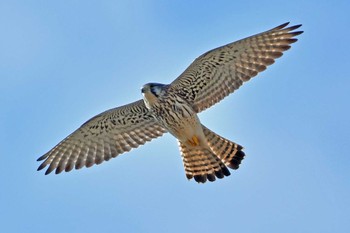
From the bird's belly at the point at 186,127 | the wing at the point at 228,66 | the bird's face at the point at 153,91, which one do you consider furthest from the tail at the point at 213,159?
the bird's face at the point at 153,91

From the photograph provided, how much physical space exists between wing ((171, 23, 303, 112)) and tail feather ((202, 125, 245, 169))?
0.56m

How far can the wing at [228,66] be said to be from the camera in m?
17.0

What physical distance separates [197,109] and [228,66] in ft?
2.66

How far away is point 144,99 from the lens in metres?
17.4

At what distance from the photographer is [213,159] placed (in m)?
Result: 17.6

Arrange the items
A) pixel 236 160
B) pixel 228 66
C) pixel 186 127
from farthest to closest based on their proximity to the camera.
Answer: pixel 236 160
pixel 228 66
pixel 186 127

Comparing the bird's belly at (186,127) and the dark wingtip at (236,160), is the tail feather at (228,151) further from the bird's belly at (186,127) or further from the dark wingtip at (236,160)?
the bird's belly at (186,127)

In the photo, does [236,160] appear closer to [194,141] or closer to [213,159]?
[213,159]

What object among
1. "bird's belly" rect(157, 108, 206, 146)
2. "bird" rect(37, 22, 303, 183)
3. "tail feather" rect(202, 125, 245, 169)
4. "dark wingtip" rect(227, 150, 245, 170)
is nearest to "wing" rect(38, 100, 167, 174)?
"bird" rect(37, 22, 303, 183)

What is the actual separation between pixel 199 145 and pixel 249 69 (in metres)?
1.43

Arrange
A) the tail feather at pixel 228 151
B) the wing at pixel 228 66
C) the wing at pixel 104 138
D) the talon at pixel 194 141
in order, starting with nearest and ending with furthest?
the wing at pixel 228 66 < the talon at pixel 194 141 < the tail feather at pixel 228 151 < the wing at pixel 104 138

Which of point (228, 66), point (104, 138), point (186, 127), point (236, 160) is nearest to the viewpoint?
point (186, 127)

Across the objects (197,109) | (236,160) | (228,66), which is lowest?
(236,160)

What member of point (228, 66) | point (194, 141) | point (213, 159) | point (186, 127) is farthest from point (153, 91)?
point (213, 159)
